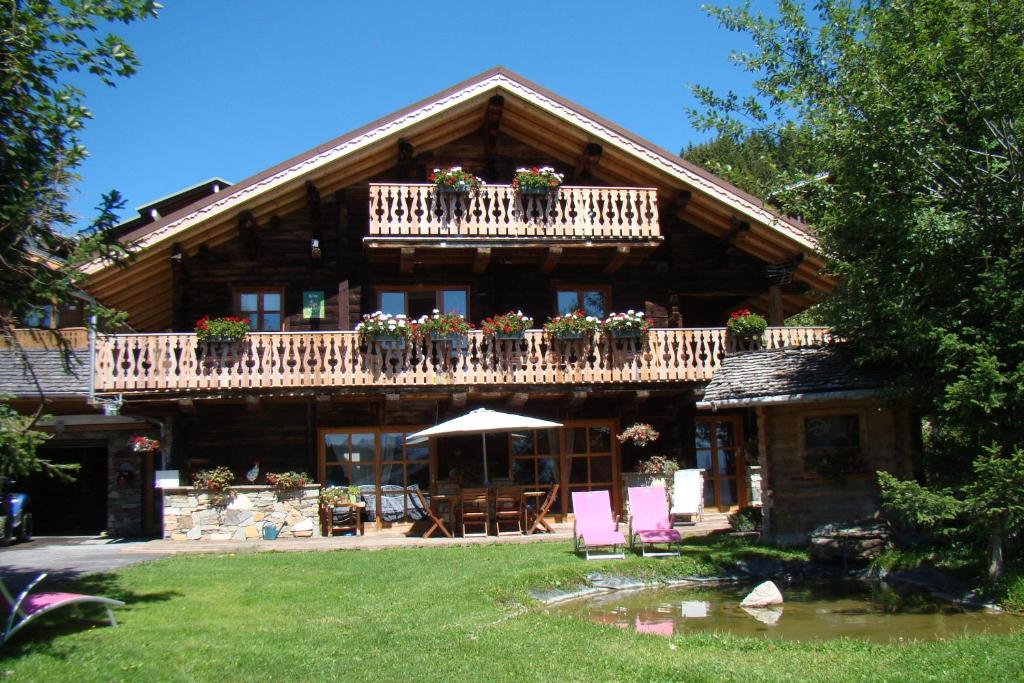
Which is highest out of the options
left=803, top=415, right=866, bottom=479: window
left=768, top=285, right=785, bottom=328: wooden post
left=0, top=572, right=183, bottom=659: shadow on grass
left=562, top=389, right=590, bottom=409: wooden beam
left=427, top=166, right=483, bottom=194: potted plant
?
left=427, top=166, right=483, bottom=194: potted plant

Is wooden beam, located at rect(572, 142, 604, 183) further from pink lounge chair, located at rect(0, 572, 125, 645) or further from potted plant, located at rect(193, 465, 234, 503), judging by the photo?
pink lounge chair, located at rect(0, 572, 125, 645)

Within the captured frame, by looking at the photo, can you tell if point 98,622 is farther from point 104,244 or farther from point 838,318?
point 838,318

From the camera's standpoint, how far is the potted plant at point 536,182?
18.0m

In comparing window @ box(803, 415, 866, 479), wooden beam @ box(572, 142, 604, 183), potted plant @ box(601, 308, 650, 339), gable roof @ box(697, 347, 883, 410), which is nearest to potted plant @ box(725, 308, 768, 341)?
potted plant @ box(601, 308, 650, 339)

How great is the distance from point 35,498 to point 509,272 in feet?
38.4

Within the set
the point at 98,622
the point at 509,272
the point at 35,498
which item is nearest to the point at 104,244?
the point at 98,622

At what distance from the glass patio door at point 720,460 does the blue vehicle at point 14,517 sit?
44.9ft

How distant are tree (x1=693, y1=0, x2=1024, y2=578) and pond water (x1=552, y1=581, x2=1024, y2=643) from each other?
106 cm

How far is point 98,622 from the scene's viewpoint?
347 inches

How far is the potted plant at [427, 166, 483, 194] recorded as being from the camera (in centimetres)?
1772

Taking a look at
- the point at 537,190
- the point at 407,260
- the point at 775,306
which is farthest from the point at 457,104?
the point at 775,306

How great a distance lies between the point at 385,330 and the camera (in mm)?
16969

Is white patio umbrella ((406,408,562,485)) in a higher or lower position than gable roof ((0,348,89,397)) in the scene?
lower

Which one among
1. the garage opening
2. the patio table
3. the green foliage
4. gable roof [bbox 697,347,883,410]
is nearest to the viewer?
the green foliage
